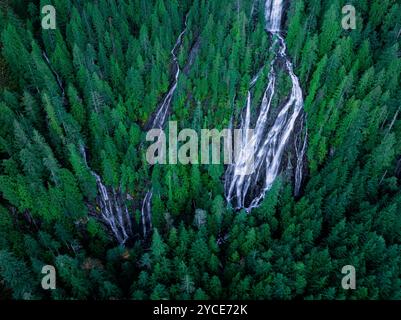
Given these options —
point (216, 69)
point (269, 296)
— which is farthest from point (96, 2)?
point (269, 296)

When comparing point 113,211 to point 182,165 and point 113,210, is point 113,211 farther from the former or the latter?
point 182,165

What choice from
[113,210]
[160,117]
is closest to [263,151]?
[160,117]

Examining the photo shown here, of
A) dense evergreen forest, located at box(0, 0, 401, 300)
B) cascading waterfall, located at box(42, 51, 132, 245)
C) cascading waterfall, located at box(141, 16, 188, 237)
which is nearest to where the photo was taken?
dense evergreen forest, located at box(0, 0, 401, 300)

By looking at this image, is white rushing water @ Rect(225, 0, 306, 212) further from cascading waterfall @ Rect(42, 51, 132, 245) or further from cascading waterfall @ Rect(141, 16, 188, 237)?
cascading waterfall @ Rect(42, 51, 132, 245)

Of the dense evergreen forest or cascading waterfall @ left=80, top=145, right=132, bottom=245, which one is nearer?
the dense evergreen forest

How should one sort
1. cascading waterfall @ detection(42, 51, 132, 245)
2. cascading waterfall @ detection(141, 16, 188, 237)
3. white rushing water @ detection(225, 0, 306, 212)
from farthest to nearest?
white rushing water @ detection(225, 0, 306, 212) < cascading waterfall @ detection(141, 16, 188, 237) < cascading waterfall @ detection(42, 51, 132, 245)

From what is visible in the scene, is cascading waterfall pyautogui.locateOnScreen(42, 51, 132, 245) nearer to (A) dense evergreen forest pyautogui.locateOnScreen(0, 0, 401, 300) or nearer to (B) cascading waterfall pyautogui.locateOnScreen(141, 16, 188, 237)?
(A) dense evergreen forest pyautogui.locateOnScreen(0, 0, 401, 300)

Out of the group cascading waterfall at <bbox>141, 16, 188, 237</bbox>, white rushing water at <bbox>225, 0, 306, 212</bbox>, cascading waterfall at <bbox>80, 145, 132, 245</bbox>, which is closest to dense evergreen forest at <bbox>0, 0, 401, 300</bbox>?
cascading waterfall at <bbox>80, 145, 132, 245</bbox>
